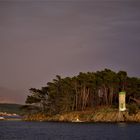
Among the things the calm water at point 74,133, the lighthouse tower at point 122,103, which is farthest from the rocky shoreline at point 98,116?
the calm water at point 74,133

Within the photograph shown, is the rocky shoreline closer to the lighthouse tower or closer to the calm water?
the lighthouse tower

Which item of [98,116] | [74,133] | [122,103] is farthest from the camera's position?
[98,116]

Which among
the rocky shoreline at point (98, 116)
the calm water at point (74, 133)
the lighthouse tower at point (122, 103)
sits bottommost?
the calm water at point (74, 133)

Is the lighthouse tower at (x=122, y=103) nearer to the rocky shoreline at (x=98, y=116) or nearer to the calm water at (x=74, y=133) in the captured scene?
the rocky shoreline at (x=98, y=116)

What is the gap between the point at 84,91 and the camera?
18062 centimetres

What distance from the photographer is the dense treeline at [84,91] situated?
179000 millimetres

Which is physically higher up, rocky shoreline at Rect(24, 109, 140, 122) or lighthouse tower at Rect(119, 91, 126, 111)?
lighthouse tower at Rect(119, 91, 126, 111)

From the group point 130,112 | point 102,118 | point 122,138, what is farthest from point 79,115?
point 122,138

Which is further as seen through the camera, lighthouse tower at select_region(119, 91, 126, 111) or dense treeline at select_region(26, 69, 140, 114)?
dense treeline at select_region(26, 69, 140, 114)

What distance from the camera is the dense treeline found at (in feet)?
587

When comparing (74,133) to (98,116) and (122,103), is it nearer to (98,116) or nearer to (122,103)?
(122,103)

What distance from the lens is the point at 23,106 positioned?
637ft

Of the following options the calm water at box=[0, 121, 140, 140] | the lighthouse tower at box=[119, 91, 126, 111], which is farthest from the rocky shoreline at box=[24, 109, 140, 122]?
the calm water at box=[0, 121, 140, 140]

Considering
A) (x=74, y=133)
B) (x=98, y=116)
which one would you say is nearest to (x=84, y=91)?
(x=98, y=116)
